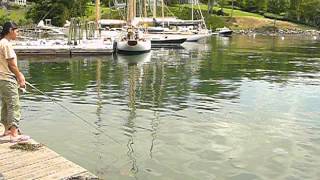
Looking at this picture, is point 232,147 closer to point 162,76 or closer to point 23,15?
point 162,76

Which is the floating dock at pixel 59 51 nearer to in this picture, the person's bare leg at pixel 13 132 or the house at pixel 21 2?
the person's bare leg at pixel 13 132

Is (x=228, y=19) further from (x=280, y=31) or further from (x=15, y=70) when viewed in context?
(x=15, y=70)

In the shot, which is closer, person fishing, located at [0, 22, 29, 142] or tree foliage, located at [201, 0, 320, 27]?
person fishing, located at [0, 22, 29, 142]

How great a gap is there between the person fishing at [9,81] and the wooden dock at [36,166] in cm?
93

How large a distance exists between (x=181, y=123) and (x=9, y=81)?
27.3 ft

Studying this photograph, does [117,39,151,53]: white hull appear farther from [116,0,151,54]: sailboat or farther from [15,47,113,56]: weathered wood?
[15,47,113,56]: weathered wood

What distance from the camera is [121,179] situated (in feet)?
41.1

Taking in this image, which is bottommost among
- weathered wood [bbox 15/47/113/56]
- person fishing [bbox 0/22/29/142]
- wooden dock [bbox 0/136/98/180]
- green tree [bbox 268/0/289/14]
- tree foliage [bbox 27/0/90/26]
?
weathered wood [bbox 15/47/113/56]

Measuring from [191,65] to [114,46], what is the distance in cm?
1297

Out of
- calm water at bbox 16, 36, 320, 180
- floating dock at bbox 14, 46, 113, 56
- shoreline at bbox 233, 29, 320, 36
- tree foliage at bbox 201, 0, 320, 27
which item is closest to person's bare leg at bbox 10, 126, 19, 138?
calm water at bbox 16, 36, 320, 180

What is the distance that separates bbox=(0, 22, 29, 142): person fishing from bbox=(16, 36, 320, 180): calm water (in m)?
2.35

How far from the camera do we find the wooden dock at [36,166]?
10094 millimetres

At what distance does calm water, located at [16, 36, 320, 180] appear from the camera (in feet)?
45.9

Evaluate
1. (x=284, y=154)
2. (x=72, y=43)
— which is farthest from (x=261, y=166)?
(x=72, y=43)
